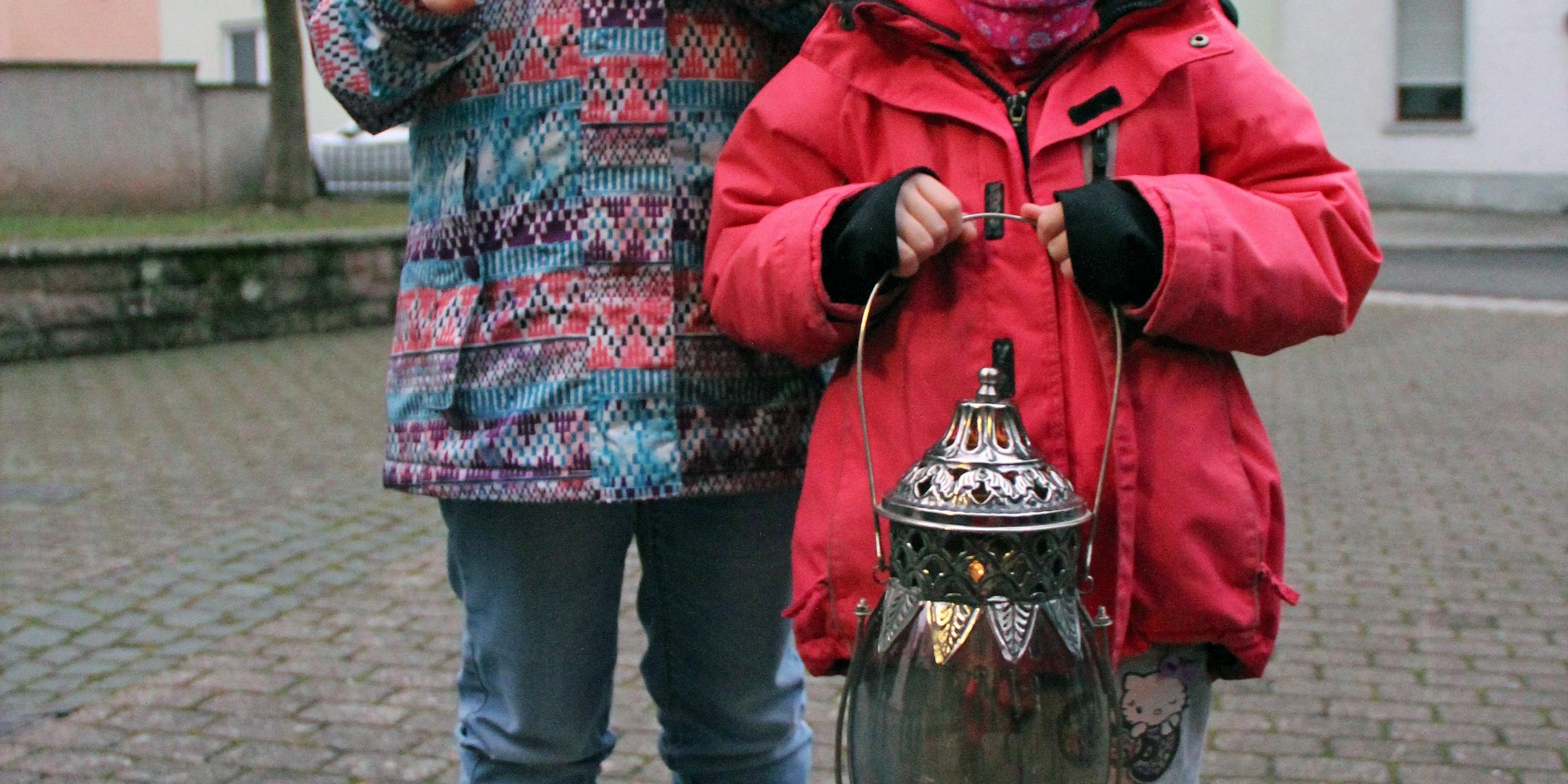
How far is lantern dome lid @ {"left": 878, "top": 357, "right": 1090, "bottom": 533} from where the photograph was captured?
147 cm

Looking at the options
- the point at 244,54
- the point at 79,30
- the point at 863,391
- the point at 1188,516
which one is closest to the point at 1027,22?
the point at 863,391

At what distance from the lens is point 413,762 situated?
3.52 m

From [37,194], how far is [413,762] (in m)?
10.5

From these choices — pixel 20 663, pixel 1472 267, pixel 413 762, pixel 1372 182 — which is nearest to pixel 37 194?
pixel 20 663

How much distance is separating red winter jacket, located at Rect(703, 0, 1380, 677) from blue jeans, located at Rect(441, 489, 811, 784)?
343 millimetres

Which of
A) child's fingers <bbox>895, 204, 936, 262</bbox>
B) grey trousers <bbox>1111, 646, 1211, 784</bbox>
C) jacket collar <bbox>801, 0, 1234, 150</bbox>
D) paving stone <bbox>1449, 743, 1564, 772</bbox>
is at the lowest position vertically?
paving stone <bbox>1449, 743, 1564, 772</bbox>

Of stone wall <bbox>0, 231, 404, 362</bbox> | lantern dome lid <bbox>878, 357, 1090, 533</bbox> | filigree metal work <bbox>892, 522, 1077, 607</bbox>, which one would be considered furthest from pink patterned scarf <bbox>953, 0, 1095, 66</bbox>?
stone wall <bbox>0, 231, 404, 362</bbox>

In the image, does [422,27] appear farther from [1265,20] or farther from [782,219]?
[1265,20]

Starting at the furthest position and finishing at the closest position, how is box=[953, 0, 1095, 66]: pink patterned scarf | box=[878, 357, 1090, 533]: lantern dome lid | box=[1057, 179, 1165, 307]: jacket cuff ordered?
1. box=[953, 0, 1095, 66]: pink patterned scarf
2. box=[1057, 179, 1165, 307]: jacket cuff
3. box=[878, 357, 1090, 533]: lantern dome lid

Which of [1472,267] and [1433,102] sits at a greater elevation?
[1433,102]

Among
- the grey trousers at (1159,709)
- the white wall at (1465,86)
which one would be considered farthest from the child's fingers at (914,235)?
the white wall at (1465,86)

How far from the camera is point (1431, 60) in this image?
2109 centimetres

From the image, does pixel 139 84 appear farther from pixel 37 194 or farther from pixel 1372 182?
pixel 1372 182

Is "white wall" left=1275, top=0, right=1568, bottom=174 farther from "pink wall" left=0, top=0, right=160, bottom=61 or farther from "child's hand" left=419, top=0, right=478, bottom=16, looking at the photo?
"child's hand" left=419, top=0, right=478, bottom=16
